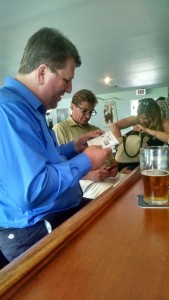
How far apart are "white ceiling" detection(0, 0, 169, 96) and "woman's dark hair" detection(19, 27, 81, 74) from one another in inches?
47.4

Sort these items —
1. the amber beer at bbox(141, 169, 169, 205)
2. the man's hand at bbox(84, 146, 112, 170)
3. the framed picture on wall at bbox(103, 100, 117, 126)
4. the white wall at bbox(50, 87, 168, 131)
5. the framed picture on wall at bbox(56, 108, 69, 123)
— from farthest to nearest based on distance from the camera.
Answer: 1. the framed picture on wall at bbox(56, 108, 69, 123)
2. the framed picture on wall at bbox(103, 100, 117, 126)
3. the white wall at bbox(50, 87, 168, 131)
4. the man's hand at bbox(84, 146, 112, 170)
5. the amber beer at bbox(141, 169, 169, 205)

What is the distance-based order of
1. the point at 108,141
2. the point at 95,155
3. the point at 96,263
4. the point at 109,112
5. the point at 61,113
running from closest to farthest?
the point at 96,263 < the point at 95,155 < the point at 108,141 < the point at 109,112 < the point at 61,113

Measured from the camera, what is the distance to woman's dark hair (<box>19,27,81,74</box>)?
3.12ft

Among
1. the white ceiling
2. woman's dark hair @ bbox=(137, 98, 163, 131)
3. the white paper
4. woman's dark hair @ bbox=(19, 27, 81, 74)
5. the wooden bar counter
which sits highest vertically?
the white ceiling

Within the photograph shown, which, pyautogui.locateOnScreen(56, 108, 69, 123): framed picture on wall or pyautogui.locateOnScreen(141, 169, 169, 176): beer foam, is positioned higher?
pyautogui.locateOnScreen(56, 108, 69, 123): framed picture on wall

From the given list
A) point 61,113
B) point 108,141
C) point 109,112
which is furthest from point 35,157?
point 61,113

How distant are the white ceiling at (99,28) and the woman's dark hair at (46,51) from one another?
3.95 feet

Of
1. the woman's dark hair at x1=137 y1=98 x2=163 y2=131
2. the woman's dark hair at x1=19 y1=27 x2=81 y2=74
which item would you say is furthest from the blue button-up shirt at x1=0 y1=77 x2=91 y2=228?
the woman's dark hair at x1=137 y1=98 x2=163 y2=131

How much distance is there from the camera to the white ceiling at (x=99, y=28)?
208 cm

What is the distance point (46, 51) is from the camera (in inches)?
37.4

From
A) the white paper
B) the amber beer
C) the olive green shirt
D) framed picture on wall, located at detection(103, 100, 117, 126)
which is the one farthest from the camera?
framed picture on wall, located at detection(103, 100, 117, 126)

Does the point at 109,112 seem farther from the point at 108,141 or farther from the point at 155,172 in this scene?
the point at 155,172

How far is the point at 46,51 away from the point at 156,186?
0.66 metres

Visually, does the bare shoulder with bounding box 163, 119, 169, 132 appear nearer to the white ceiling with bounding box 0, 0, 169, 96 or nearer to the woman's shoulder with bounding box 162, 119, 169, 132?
the woman's shoulder with bounding box 162, 119, 169, 132
